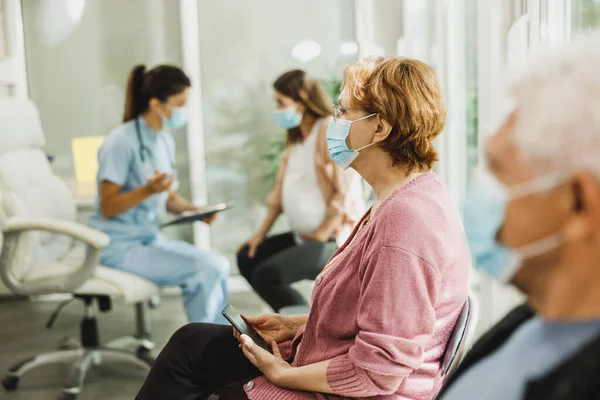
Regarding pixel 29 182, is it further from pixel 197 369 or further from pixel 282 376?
pixel 282 376

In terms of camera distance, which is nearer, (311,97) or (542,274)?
(542,274)

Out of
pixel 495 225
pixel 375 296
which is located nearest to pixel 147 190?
pixel 375 296

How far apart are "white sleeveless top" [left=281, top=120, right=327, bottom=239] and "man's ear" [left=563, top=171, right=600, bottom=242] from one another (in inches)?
82.0

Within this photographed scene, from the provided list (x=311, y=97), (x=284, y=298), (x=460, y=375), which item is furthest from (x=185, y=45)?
(x=460, y=375)

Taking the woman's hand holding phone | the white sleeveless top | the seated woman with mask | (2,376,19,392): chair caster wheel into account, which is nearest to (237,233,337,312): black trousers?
the seated woman with mask

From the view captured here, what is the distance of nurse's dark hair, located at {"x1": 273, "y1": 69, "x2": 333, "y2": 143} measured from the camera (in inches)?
111

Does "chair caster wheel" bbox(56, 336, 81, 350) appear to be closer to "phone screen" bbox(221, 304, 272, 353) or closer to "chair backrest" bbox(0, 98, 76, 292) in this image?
"chair backrest" bbox(0, 98, 76, 292)

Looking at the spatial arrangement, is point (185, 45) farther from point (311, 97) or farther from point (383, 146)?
point (383, 146)

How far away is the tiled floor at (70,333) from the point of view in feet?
9.08

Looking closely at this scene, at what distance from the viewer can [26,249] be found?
265 centimetres

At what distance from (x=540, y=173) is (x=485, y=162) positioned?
82mm

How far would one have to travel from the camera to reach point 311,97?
283cm

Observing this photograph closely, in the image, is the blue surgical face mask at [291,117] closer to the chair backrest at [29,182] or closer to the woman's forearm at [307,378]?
the chair backrest at [29,182]

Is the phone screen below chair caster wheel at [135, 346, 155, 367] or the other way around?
the other way around
